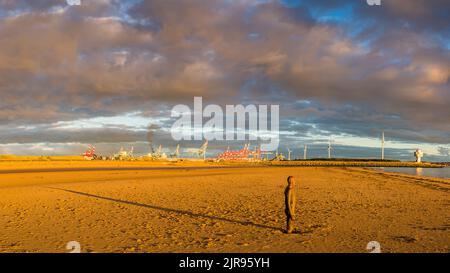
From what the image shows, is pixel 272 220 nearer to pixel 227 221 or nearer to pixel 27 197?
pixel 227 221

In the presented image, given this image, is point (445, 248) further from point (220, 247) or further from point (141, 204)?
point (141, 204)

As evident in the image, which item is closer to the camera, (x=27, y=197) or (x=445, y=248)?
(x=445, y=248)

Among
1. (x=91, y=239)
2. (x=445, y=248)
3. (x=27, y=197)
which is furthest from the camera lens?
(x=27, y=197)

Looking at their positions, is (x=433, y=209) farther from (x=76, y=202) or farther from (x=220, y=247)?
(x=76, y=202)

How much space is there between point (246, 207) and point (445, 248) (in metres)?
11.5

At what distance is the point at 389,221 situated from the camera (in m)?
17.5
